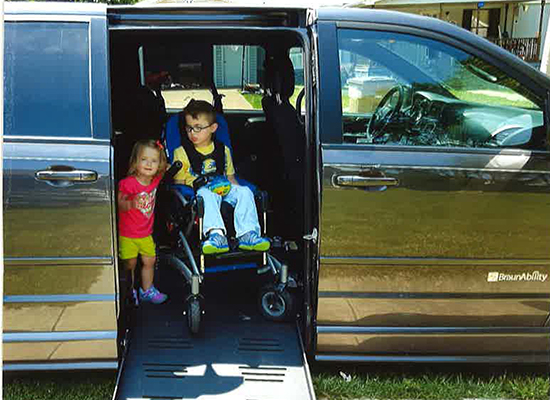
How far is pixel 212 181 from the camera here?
3.72 metres

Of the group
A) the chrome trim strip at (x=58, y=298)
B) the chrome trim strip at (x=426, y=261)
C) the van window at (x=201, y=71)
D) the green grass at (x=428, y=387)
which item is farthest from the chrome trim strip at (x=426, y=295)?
the van window at (x=201, y=71)

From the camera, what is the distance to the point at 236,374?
Answer: 304cm

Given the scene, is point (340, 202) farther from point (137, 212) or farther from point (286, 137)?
point (137, 212)

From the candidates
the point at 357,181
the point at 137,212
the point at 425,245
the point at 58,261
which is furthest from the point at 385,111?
the point at 58,261

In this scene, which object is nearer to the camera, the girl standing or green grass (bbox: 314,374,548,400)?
green grass (bbox: 314,374,548,400)

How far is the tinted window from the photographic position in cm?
303

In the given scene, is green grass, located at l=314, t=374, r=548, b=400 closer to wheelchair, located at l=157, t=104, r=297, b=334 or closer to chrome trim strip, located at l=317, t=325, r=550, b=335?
chrome trim strip, located at l=317, t=325, r=550, b=335

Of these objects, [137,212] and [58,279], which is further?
[137,212]

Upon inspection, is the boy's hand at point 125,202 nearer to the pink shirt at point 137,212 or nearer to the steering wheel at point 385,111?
the pink shirt at point 137,212

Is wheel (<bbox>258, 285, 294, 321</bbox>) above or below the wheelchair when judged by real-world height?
below

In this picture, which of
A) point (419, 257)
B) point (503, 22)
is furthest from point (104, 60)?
point (503, 22)

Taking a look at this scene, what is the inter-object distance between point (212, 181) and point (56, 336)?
133cm

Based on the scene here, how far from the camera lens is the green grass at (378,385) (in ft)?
10.2

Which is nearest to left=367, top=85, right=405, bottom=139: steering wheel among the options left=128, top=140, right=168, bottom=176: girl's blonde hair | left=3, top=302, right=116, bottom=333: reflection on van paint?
left=128, top=140, right=168, bottom=176: girl's blonde hair
